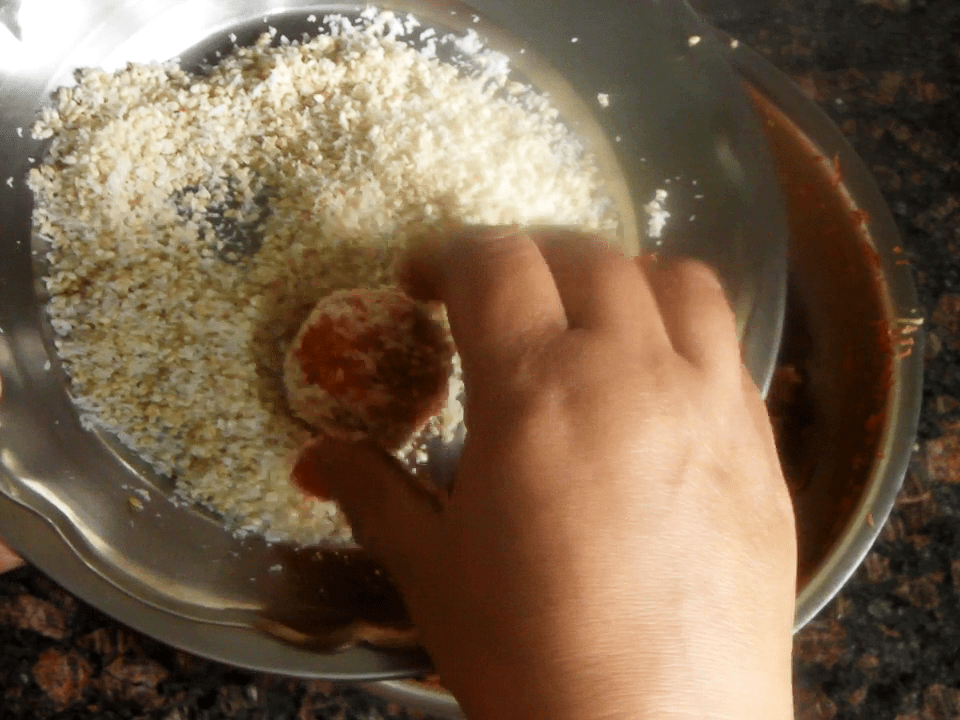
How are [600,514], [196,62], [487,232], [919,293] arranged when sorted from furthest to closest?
[919,293] → [196,62] → [487,232] → [600,514]

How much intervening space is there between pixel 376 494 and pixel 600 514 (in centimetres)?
17

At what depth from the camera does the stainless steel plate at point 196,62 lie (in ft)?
1.58

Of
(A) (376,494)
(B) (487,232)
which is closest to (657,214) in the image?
(B) (487,232)

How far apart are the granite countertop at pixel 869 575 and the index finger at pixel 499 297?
1.21ft

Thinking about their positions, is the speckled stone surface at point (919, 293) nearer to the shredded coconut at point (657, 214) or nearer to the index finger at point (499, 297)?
the shredded coconut at point (657, 214)

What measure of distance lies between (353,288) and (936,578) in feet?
1.91

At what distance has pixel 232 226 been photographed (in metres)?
0.59

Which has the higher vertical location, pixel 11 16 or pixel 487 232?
pixel 11 16

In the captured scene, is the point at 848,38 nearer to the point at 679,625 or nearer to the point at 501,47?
the point at 501,47

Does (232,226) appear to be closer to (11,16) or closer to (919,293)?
(11,16)

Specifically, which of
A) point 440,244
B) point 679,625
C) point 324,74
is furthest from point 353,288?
point 679,625

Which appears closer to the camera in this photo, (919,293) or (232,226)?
(232,226)

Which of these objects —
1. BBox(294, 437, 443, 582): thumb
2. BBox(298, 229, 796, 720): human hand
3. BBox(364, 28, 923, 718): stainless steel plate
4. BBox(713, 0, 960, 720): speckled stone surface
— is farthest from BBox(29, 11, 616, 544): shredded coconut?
BBox(713, 0, 960, 720): speckled stone surface

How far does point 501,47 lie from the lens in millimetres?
680
